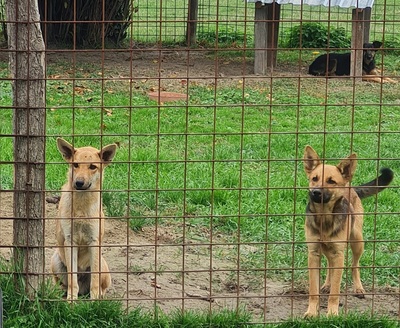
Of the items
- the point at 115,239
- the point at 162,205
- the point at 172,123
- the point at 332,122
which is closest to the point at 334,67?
the point at 332,122

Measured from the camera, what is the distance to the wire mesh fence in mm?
5789

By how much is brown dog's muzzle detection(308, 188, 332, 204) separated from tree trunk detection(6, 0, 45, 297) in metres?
1.93

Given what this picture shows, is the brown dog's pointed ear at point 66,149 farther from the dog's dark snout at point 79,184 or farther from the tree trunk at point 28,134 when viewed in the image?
the tree trunk at point 28,134

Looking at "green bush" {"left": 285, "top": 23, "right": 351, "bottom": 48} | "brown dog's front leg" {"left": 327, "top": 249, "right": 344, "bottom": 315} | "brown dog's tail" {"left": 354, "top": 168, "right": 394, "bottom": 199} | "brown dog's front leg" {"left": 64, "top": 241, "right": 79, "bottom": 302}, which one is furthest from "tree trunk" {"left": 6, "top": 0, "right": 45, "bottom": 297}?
"green bush" {"left": 285, "top": 23, "right": 351, "bottom": 48}

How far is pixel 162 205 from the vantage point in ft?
27.7

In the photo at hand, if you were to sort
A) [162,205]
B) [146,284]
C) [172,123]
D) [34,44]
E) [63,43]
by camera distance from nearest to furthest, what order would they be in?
[34,44] → [146,284] → [162,205] → [172,123] → [63,43]

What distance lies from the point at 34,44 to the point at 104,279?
1779 mm

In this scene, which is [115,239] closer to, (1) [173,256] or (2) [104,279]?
(1) [173,256]

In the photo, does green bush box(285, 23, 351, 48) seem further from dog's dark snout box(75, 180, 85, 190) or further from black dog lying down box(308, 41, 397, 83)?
dog's dark snout box(75, 180, 85, 190)

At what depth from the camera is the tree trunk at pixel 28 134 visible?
215 inches

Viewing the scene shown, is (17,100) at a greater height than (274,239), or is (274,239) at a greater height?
(17,100)

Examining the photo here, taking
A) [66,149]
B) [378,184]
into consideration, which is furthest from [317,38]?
[66,149]

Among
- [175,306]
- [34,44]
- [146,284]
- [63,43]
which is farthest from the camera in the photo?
[63,43]

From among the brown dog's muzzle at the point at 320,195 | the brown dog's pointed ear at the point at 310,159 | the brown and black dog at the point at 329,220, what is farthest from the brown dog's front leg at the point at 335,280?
the brown dog's pointed ear at the point at 310,159
